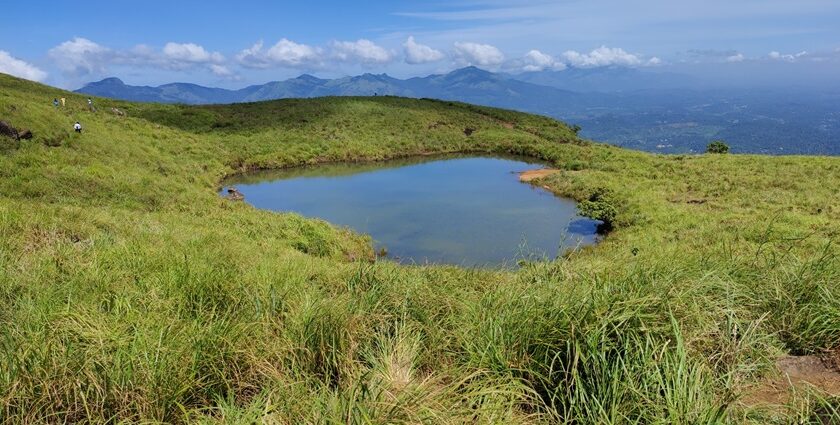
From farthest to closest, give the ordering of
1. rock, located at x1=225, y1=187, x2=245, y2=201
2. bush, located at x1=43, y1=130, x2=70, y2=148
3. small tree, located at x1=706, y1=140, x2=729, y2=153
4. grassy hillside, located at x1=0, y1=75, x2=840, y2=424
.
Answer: small tree, located at x1=706, y1=140, x2=729, y2=153 < rock, located at x1=225, y1=187, x2=245, y2=201 < bush, located at x1=43, y1=130, x2=70, y2=148 < grassy hillside, located at x1=0, y1=75, x2=840, y2=424

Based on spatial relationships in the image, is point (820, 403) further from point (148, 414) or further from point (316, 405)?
point (148, 414)

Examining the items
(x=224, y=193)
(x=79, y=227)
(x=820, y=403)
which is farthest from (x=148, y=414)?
(x=224, y=193)

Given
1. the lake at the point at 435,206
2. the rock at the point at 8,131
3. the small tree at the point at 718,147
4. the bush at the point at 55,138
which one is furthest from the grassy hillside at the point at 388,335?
the small tree at the point at 718,147

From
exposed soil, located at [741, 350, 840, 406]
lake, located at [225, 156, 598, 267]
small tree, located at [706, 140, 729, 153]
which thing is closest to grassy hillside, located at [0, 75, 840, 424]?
exposed soil, located at [741, 350, 840, 406]

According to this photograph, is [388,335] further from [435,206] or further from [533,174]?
[533,174]

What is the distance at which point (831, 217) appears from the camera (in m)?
18.8

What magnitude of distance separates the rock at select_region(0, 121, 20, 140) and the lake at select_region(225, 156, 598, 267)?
11.3 m

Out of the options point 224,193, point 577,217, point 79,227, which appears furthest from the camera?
point 224,193

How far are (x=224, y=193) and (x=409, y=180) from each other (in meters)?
13.4

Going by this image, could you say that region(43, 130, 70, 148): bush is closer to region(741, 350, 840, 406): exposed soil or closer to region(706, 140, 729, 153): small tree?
region(741, 350, 840, 406): exposed soil

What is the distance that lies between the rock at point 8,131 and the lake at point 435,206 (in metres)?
11.3

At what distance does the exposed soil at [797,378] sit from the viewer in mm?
3842

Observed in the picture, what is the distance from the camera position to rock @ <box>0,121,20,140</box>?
20438 millimetres

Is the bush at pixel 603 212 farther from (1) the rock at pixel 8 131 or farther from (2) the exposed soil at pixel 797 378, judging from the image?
(1) the rock at pixel 8 131
